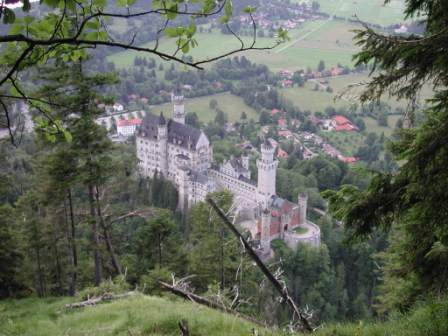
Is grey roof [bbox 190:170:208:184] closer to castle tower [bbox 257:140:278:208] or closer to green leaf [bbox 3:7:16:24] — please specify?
castle tower [bbox 257:140:278:208]

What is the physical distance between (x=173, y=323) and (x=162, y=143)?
57.4 m

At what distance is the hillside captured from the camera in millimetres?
4914

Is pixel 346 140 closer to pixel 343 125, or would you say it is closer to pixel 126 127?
pixel 343 125

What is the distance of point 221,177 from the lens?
5859 centimetres

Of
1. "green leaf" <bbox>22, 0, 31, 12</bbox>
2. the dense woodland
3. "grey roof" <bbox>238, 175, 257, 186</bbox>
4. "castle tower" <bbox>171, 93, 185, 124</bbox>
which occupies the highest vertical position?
"green leaf" <bbox>22, 0, 31, 12</bbox>

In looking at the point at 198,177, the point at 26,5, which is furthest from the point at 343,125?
the point at 26,5

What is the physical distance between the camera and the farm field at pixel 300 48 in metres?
110

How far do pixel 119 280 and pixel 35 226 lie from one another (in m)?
8.25

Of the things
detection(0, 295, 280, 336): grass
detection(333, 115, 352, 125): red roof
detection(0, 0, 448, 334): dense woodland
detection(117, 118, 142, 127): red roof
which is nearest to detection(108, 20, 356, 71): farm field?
detection(333, 115, 352, 125): red roof

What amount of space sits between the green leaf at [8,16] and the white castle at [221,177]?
4183cm

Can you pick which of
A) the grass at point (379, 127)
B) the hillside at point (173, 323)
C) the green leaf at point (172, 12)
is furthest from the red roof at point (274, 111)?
the green leaf at point (172, 12)

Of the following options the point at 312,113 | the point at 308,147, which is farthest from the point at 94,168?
the point at 312,113

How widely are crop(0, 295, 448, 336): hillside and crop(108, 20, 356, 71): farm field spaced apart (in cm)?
10052

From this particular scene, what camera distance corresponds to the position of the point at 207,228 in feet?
65.3
